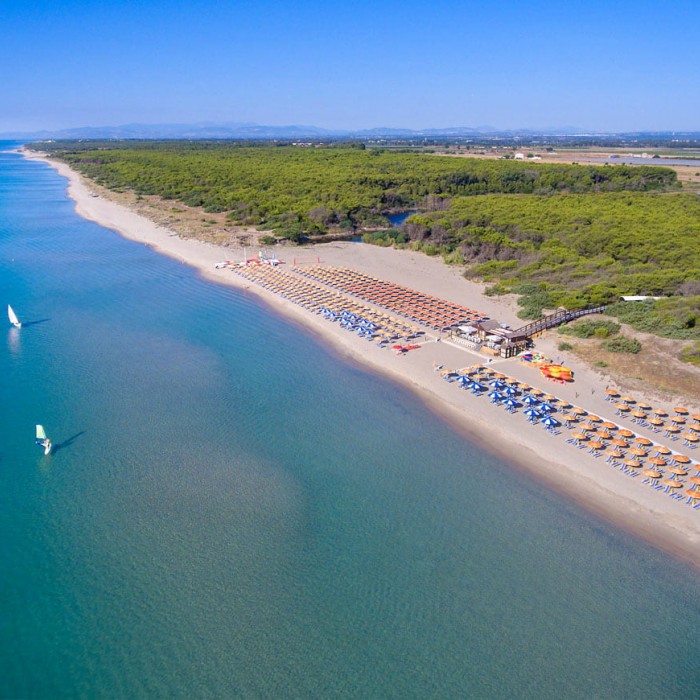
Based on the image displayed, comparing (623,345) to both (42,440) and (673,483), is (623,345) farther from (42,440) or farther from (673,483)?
(42,440)

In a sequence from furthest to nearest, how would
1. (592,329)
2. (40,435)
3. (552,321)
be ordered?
(552,321) → (592,329) → (40,435)

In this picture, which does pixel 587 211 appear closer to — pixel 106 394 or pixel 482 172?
pixel 482 172

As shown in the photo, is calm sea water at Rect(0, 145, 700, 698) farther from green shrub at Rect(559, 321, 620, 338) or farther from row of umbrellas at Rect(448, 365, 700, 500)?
green shrub at Rect(559, 321, 620, 338)

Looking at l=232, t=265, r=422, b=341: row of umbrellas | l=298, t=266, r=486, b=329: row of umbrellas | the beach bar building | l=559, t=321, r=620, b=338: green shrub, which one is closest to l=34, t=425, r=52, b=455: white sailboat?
l=232, t=265, r=422, b=341: row of umbrellas

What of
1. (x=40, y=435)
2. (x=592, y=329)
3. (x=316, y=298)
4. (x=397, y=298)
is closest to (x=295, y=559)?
(x=40, y=435)

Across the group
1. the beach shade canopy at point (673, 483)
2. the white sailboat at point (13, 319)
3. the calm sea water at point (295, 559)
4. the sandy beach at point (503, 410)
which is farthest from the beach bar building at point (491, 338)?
the white sailboat at point (13, 319)

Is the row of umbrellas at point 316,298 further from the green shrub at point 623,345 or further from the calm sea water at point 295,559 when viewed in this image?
the green shrub at point 623,345
